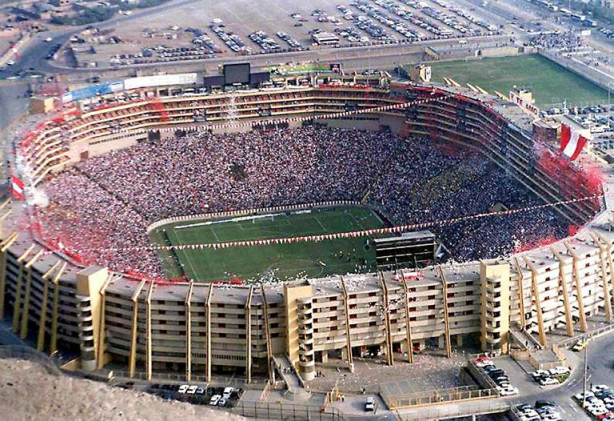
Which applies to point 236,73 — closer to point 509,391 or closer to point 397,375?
point 397,375

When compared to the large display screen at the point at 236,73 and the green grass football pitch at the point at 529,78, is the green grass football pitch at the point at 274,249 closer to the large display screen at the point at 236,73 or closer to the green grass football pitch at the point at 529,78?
the large display screen at the point at 236,73

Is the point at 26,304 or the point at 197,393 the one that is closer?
the point at 197,393

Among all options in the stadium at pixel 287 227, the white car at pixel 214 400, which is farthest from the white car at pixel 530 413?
the white car at pixel 214 400

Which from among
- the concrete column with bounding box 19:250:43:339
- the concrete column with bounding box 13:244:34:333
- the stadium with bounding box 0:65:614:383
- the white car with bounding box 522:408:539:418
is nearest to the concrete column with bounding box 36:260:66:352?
the stadium with bounding box 0:65:614:383

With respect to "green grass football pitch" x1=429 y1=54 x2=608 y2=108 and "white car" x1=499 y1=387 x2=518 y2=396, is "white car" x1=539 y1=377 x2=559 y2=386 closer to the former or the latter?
"white car" x1=499 y1=387 x2=518 y2=396

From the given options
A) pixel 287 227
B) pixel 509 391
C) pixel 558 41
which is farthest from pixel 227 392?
pixel 558 41

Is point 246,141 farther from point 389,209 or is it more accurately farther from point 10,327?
point 10,327

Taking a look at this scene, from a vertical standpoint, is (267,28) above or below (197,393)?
below

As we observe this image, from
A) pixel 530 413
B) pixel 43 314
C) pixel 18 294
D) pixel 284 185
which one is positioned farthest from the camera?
pixel 284 185

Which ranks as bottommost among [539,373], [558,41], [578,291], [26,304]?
[558,41]
